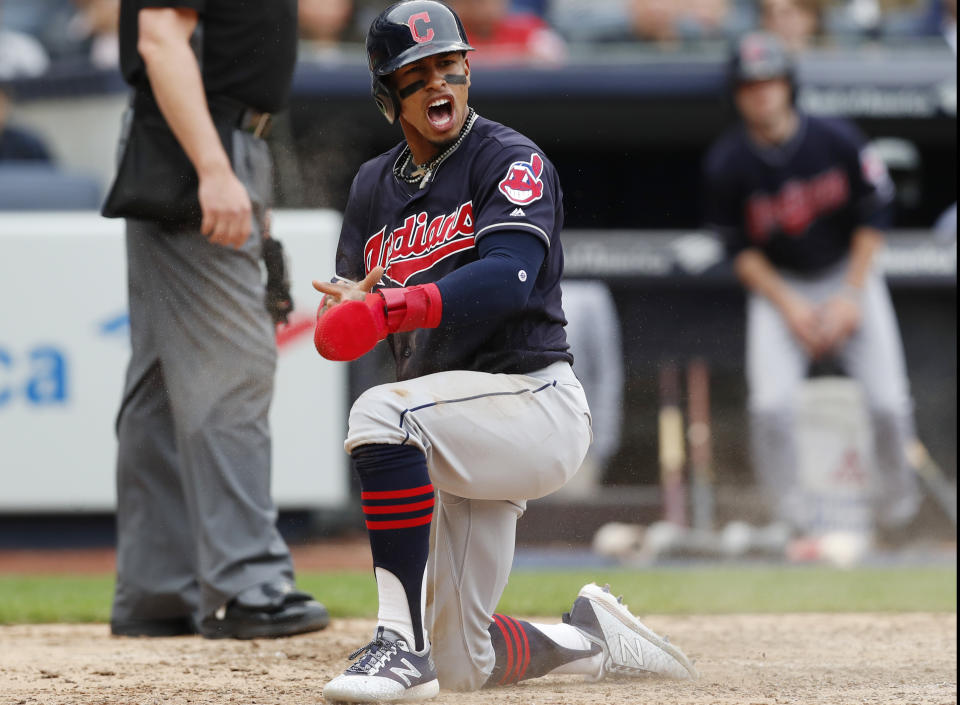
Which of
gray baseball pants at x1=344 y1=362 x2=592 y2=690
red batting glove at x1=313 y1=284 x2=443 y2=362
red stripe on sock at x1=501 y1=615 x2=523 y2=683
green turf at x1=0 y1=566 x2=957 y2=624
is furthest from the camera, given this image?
green turf at x1=0 y1=566 x2=957 y2=624

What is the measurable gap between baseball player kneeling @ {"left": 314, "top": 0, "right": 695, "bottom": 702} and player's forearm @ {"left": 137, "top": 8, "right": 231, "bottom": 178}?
53 cm

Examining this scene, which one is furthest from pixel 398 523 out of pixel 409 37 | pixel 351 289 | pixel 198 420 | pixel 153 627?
pixel 153 627

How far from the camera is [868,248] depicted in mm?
5871

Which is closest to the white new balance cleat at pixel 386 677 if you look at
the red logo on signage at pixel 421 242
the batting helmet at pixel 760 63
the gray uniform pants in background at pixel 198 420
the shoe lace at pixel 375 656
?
the shoe lace at pixel 375 656

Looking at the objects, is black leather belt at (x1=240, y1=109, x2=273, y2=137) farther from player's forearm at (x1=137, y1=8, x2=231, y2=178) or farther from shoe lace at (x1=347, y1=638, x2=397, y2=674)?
shoe lace at (x1=347, y1=638, x2=397, y2=674)

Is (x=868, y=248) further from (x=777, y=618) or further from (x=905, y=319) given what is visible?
(x=777, y=618)

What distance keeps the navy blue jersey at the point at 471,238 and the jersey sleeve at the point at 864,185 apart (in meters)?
3.72

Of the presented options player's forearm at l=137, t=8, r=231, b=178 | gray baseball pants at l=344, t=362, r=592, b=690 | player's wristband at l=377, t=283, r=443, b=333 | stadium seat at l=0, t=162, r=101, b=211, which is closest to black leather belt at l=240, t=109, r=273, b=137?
player's forearm at l=137, t=8, r=231, b=178

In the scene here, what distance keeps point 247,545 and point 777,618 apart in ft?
4.71

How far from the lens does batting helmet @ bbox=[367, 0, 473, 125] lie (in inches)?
93.1

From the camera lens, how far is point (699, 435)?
21.2 ft

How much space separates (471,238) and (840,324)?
374 cm

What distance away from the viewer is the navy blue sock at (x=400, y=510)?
2209 mm

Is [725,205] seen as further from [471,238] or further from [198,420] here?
[471,238]
